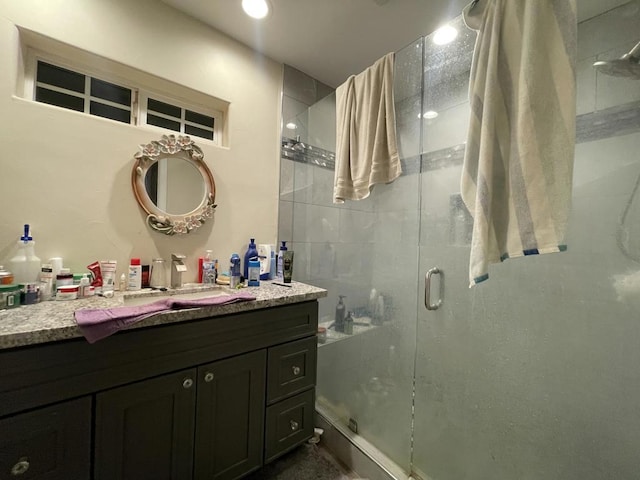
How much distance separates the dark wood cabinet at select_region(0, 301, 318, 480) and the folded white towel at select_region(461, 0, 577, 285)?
0.91 meters

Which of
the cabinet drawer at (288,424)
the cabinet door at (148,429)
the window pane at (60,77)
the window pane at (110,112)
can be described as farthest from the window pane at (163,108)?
Result: the cabinet drawer at (288,424)

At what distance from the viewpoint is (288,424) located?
4.17 feet

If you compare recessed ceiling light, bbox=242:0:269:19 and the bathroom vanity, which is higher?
recessed ceiling light, bbox=242:0:269:19

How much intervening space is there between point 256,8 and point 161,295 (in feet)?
5.19

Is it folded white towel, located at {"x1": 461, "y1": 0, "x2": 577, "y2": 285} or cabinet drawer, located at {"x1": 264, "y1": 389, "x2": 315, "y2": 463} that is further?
cabinet drawer, located at {"x1": 264, "y1": 389, "x2": 315, "y2": 463}

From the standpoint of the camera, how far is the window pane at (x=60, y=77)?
1219 mm

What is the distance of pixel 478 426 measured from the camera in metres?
1.34

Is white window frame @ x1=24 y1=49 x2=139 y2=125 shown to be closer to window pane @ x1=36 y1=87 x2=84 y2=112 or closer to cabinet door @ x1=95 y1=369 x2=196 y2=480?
window pane @ x1=36 y1=87 x2=84 y2=112

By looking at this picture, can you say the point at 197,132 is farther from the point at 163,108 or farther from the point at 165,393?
the point at 165,393

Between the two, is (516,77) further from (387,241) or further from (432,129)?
(387,241)

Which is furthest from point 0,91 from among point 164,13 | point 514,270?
point 514,270

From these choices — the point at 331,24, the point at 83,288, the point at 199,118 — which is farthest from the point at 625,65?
the point at 83,288

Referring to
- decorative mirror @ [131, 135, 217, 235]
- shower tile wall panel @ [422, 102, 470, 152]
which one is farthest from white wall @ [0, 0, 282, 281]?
shower tile wall panel @ [422, 102, 470, 152]

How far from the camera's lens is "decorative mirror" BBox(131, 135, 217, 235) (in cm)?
137
